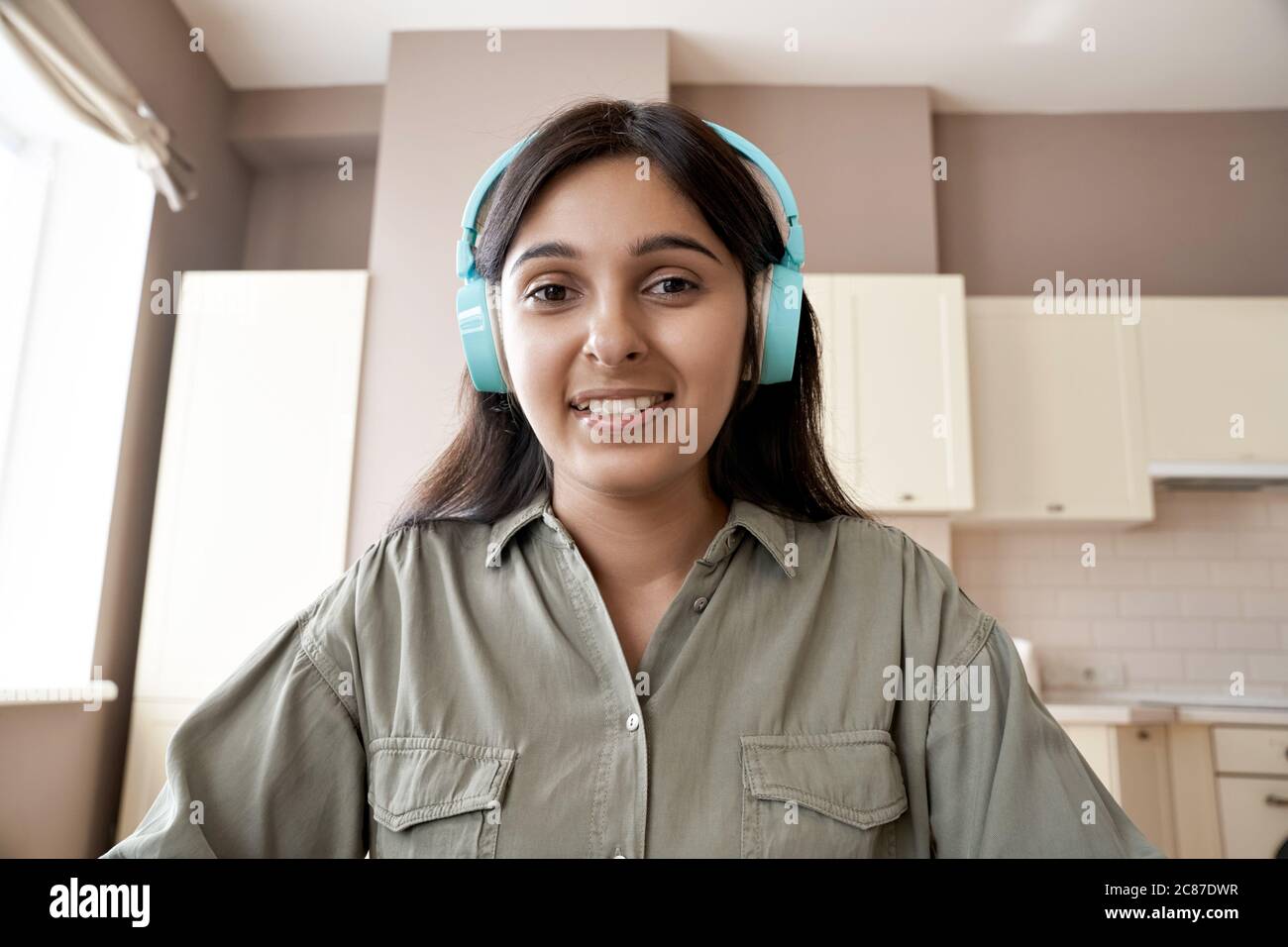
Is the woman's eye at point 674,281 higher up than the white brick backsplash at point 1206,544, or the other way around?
the white brick backsplash at point 1206,544

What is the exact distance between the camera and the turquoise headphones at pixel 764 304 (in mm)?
725

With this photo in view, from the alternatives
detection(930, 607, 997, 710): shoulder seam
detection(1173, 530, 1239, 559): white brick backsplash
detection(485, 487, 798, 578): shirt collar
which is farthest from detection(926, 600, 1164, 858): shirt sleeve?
detection(1173, 530, 1239, 559): white brick backsplash

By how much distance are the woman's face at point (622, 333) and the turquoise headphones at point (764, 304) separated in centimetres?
4

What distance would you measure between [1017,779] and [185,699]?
94.7 inches

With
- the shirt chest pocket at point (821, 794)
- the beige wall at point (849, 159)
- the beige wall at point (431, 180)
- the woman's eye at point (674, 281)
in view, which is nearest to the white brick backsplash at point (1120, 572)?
the beige wall at point (849, 159)

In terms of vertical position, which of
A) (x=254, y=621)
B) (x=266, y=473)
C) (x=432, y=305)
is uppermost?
(x=432, y=305)

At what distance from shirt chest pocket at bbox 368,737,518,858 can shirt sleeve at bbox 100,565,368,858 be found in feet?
0.08

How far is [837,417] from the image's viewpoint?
8.94 ft

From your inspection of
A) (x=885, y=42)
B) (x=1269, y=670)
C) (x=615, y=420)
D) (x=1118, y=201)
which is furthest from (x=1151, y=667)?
(x=615, y=420)

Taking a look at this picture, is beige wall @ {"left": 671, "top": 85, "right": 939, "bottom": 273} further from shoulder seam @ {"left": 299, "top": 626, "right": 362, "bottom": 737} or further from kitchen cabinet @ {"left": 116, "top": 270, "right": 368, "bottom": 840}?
shoulder seam @ {"left": 299, "top": 626, "right": 362, "bottom": 737}

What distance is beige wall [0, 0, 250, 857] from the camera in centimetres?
220

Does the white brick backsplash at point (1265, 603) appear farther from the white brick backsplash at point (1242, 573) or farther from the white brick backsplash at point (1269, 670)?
Answer: the white brick backsplash at point (1269, 670)
